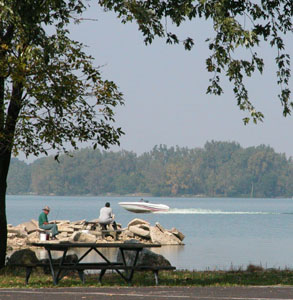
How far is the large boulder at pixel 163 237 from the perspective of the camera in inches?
1453

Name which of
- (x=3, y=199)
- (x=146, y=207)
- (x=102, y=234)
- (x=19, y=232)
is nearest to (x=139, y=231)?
(x=102, y=234)

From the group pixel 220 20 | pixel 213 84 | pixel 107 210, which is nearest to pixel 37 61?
pixel 213 84

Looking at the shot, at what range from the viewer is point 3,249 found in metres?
19.6

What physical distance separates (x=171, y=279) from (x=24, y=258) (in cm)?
397

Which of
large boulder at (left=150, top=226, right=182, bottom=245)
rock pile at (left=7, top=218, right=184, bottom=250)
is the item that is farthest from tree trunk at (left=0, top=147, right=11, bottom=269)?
large boulder at (left=150, top=226, right=182, bottom=245)

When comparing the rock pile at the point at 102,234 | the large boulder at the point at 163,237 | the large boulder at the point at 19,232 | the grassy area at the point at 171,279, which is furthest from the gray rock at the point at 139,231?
the grassy area at the point at 171,279

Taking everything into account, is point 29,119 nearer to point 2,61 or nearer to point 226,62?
point 2,61

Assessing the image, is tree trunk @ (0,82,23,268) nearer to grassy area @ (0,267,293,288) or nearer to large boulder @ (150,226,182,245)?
grassy area @ (0,267,293,288)

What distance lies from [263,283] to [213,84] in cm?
473

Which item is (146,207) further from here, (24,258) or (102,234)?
(24,258)

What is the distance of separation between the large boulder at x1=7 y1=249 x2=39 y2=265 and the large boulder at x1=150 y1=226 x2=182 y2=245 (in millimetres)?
18348

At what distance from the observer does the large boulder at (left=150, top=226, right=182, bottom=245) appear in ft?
121

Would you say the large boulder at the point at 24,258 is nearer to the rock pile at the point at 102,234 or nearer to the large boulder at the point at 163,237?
the rock pile at the point at 102,234

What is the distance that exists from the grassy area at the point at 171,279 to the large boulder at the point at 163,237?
58.4 ft
